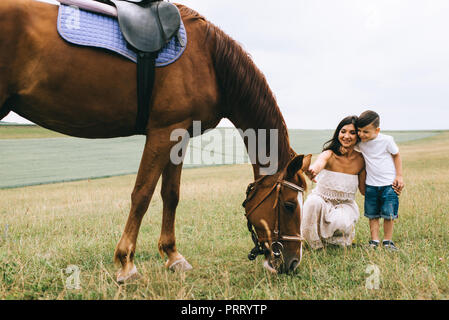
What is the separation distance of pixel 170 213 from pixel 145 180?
91 centimetres

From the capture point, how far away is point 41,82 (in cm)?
251

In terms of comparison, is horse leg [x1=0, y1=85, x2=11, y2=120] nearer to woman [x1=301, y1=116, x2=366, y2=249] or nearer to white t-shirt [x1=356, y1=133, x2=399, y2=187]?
woman [x1=301, y1=116, x2=366, y2=249]

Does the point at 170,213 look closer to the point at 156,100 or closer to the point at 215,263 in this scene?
the point at 215,263

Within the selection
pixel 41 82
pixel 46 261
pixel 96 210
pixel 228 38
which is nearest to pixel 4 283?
pixel 46 261

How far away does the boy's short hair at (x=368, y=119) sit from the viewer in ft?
14.1

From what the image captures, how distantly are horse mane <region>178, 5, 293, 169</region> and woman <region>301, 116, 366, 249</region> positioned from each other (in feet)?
3.97

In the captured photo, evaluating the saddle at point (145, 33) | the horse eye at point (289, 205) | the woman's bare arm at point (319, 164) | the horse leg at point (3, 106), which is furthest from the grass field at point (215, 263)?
the saddle at point (145, 33)

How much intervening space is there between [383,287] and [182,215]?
4879mm

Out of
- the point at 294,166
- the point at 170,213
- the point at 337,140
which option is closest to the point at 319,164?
the point at 337,140

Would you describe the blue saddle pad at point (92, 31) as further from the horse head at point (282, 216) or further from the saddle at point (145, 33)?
the horse head at point (282, 216)

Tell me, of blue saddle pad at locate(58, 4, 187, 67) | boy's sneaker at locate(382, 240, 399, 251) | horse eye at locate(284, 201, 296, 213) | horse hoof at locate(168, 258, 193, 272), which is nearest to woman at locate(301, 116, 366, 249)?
boy's sneaker at locate(382, 240, 399, 251)

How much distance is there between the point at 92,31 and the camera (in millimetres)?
2627

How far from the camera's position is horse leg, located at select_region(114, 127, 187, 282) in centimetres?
290

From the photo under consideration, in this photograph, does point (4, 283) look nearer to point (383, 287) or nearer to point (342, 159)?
point (383, 287)
